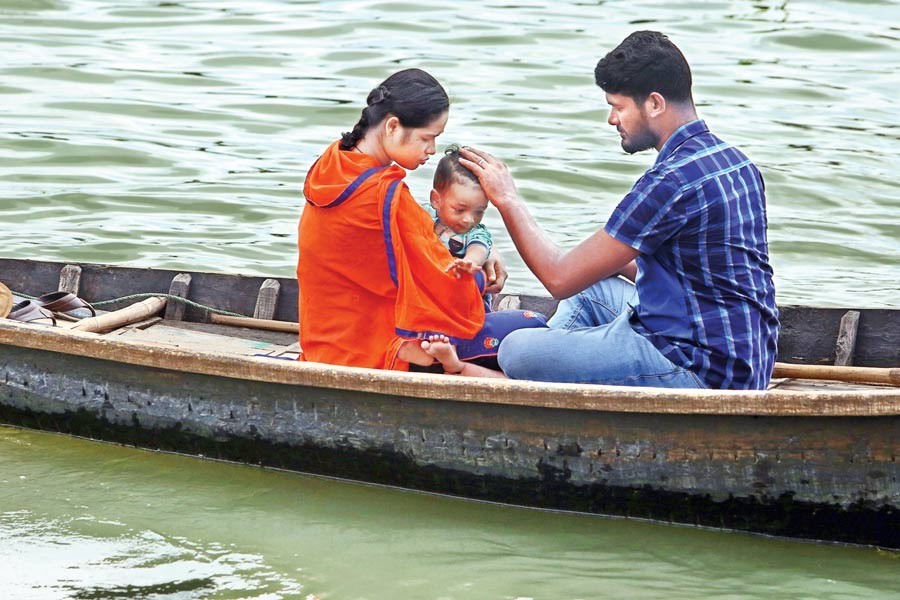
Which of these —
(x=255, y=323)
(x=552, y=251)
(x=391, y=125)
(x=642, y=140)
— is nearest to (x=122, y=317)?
(x=255, y=323)

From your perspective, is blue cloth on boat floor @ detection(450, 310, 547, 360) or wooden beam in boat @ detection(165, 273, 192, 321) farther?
wooden beam in boat @ detection(165, 273, 192, 321)

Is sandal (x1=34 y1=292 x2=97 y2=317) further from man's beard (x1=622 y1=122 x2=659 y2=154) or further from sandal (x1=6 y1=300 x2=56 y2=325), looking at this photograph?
man's beard (x1=622 y1=122 x2=659 y2=154)

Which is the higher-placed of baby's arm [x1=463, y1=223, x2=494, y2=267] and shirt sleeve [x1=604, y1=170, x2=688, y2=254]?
shirt sleeve [x1=604, y1=170, x2=688, y2=254]

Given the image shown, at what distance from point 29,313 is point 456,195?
7.16ft

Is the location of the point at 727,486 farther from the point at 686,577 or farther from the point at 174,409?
the point at 174,409

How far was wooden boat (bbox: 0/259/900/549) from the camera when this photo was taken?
3.99m

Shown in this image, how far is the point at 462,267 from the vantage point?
424cm

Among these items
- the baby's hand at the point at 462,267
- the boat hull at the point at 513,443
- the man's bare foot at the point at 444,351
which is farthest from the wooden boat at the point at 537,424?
the baby's hand at the point at 462,267

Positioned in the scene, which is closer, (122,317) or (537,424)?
(537,424)

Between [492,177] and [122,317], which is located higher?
[492,177]

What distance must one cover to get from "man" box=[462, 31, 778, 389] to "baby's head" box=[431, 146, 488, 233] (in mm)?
122

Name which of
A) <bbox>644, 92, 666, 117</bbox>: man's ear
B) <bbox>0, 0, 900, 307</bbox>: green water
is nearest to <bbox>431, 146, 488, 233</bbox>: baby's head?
<bbox>644, 92, 666, 117</bbox>: man's ear

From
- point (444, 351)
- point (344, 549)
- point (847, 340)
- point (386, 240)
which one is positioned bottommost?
point (344, 549)

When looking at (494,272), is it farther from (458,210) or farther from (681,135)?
(681,135)
